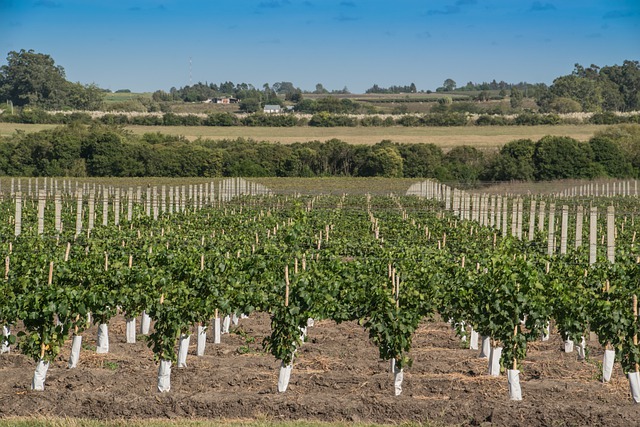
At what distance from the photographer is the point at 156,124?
124 meters

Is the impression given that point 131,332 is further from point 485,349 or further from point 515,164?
point 515,164

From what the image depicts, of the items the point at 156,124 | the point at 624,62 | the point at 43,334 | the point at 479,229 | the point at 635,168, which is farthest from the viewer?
the point at 624,62

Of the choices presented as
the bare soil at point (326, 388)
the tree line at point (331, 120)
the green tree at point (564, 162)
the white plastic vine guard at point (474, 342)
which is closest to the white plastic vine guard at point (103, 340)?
the bare soil at point (326, 388)

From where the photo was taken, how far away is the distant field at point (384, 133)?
105 meters

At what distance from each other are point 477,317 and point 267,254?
18.0 feet

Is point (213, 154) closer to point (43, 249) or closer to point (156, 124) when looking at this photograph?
point (156, 124)

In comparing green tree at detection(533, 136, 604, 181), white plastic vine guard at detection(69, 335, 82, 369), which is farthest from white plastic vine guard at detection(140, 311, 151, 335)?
green tree at detection(533, 136, 604, 181)

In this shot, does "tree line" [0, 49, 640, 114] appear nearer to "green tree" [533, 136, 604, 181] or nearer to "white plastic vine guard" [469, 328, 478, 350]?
"green tree" [533, 136, 604, 181]

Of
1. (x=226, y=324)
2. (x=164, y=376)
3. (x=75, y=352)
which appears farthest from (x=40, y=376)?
(x=226, y=324)

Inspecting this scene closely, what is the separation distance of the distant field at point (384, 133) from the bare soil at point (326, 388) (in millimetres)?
83208

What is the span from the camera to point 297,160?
3255 inches

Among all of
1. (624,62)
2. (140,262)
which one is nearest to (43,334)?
(140,262)

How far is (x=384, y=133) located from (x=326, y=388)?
10137 centimetres

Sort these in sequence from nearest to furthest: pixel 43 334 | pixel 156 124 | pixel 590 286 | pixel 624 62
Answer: pixel 43 334 → pixel 590 286 → pixel 156 124 → pixel 624 62
